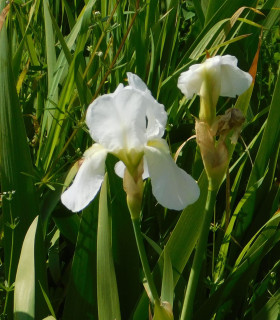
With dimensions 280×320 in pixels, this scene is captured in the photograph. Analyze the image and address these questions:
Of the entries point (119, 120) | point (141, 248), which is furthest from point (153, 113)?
point (141, 248)

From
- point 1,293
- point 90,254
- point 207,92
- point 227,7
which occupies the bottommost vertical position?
point 1,293

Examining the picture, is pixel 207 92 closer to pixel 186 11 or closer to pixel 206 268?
pixel 206 268

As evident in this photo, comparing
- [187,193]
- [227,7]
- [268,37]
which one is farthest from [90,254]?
[268,37]

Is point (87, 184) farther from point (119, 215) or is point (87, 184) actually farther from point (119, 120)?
point (119, 215)

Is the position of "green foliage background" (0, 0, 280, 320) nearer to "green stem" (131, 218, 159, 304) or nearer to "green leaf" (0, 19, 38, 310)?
"green leaf" (0, 19, 38, 310)

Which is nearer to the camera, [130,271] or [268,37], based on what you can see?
[130,271]

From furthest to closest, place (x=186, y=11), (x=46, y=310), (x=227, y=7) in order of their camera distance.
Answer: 1. (x=186, y=11)
2. (x=227, y=7)
3. (x=46, y=310)

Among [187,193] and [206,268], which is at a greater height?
[187,193]
